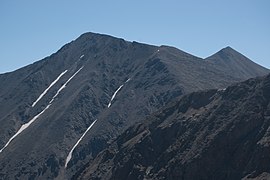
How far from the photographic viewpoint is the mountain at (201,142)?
3221 inches

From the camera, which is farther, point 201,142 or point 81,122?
point 81,122

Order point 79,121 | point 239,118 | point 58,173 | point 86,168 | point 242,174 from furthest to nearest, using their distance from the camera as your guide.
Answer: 1. point 79,121
2. point 58,173
3. point 86,168
4. point 239,118
5. point 242,174

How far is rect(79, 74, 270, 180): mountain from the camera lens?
268 feet

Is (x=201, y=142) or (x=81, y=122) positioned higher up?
(x=81, y=122)

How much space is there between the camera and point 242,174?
7844 centimetres

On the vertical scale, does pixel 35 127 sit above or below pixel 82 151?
above

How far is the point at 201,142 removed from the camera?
9000cm

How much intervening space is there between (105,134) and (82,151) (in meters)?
10.0

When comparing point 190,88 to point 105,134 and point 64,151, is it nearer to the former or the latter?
point 105,134

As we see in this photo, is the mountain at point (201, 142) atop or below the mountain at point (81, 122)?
below

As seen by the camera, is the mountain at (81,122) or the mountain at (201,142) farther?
the mountain at (81,122)

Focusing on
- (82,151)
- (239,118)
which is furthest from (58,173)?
(239,118)

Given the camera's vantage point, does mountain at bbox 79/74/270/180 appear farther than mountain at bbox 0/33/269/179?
No

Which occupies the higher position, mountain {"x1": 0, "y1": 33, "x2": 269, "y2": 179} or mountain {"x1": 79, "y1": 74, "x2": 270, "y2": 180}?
mountain {"x1": 0, "y1": 33, "x2": 269, "y2": 179}
